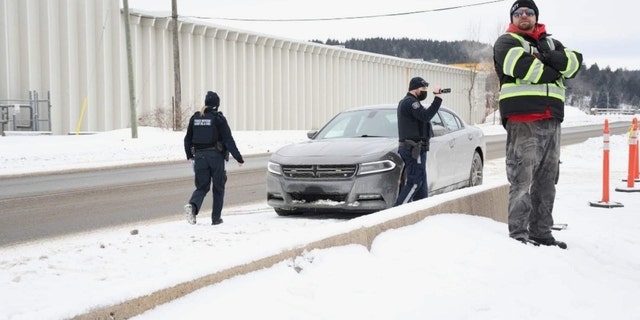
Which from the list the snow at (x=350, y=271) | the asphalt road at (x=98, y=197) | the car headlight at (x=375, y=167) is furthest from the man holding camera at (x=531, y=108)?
the asphalt road at (x=98, y=197)

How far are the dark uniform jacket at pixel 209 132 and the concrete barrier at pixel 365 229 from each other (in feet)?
9.72

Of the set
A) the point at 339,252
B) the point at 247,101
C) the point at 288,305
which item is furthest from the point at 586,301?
the point at 247,101

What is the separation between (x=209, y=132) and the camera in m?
7.85

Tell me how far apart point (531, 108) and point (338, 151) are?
9.50 feet

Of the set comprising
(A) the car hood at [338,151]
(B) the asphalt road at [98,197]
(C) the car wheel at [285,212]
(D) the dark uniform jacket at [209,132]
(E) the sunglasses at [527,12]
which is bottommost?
(B) the asphalt road at [98,197]

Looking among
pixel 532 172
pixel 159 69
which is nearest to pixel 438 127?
pixel 532 172

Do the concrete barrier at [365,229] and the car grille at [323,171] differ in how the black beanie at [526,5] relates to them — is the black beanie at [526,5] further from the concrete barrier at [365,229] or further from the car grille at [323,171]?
the car grille at [323,171]

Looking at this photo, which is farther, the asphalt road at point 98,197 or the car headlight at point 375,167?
the asphalt road at point 98,197

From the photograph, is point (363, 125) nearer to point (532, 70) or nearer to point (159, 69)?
point (532, 70)

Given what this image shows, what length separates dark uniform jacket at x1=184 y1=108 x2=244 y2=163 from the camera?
7.85 metres

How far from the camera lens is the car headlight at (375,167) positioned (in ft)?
24.9

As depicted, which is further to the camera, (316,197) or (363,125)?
(363,125)

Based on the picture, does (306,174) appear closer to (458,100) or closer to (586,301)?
(586,301)

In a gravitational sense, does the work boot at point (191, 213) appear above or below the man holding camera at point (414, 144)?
below
